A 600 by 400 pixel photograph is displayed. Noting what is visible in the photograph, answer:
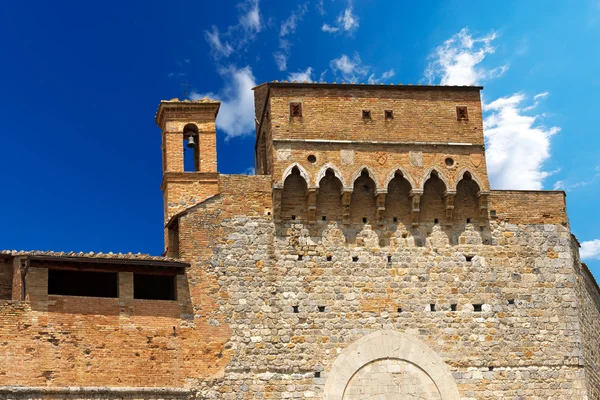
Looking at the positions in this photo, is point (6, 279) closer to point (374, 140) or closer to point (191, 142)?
point (191, 142)

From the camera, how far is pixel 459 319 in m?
19.5

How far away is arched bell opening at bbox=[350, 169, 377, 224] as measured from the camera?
20000 mm

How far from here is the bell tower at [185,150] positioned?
21609 millimetres

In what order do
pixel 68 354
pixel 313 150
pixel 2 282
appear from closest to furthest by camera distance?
1. pixel 68 354
2. pixel 2 282
3. pixel 313 150

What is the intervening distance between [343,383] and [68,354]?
5.34 m

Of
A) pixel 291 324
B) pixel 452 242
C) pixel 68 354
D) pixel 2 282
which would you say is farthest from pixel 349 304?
pixel 2 282

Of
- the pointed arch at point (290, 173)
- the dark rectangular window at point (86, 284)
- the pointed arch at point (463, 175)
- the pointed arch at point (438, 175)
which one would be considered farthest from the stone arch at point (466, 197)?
the dark rectangular window at point (86, 284)

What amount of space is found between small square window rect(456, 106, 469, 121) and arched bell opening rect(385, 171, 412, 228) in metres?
1.94

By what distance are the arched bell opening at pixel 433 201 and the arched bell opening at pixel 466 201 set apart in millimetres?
324

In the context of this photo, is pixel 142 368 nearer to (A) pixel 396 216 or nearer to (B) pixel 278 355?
(B) pixel 278 355

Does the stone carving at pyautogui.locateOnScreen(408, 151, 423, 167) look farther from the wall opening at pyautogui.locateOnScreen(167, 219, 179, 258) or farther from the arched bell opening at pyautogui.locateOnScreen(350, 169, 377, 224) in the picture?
the wall opening at pyautogui.locateOnScreen(167, 219, 179, 258)

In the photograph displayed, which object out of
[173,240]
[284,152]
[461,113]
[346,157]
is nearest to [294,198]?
[284,152]

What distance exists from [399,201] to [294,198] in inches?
89.7

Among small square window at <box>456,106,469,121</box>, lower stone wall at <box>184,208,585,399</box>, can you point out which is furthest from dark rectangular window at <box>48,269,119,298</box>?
small square window at <box>456,106,469,121</box>
